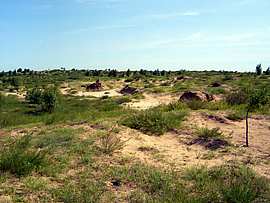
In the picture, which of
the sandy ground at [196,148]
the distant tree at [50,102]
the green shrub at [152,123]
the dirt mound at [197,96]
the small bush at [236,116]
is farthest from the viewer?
the distant tree at [50,102]

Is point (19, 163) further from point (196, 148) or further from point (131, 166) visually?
point (196, 148)

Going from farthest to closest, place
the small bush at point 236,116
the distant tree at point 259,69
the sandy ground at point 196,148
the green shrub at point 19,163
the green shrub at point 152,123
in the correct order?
the distant tree at point 259,69
the small bush at point 236,116
the green shrub at point 152,123
the sandy ground at point 196,148
the green shrub at point 19,163

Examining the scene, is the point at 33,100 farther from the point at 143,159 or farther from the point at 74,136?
the point at 143,159

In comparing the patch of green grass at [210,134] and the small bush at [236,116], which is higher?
the small bush at [236,116]

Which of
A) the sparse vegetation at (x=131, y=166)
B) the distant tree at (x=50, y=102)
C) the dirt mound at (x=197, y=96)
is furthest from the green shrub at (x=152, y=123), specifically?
the distant tree at (x=50, y=102)

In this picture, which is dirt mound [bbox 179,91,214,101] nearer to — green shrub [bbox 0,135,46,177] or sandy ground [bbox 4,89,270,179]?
sandy ground [bbox 4,89,270,179]

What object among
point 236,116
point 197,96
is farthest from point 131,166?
point 197,96

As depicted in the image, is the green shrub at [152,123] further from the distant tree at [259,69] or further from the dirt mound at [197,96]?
the distant tree at [259,69]

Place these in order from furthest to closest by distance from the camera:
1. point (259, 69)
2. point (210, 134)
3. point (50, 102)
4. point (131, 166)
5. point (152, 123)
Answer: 1. point (259, 69)
2. point (50, 102)
3. point (152, 123)
4. point (210, 134)
5. point (131, 166)

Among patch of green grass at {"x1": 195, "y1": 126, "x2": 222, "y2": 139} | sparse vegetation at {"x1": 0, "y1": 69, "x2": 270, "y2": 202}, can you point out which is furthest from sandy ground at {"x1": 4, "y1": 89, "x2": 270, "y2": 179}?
patch of green grass at {"x1": 195, "y1": 126, "x2": 222, "y2": 139}

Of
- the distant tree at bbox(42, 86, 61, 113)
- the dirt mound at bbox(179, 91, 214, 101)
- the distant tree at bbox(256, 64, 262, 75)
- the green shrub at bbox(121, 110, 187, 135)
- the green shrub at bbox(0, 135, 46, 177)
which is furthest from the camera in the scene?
the distant tree at bbox(256, 64, 262, 75)

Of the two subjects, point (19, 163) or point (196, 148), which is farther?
point (196, 148)

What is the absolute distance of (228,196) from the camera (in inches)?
118

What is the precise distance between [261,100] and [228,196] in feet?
13.8
